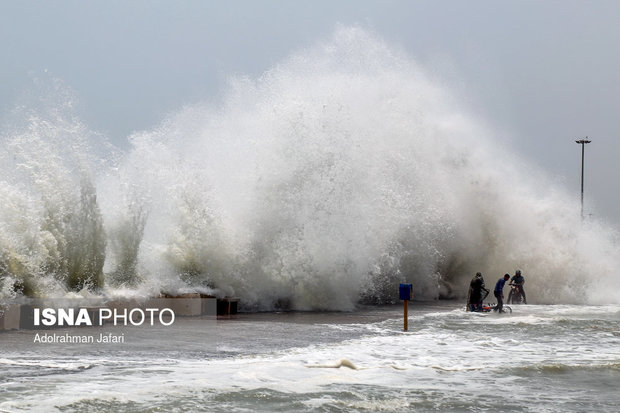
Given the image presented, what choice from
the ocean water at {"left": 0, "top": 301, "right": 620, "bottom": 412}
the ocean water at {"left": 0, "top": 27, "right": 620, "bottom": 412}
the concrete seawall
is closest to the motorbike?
the ocean water at {"left": 0, "top": 27, "right": 620, "bottom": 412}

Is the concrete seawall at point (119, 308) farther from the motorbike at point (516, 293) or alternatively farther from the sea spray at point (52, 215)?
the motorbike at point (516, 293)

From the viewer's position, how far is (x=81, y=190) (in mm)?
16594

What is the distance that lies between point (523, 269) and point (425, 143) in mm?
6288

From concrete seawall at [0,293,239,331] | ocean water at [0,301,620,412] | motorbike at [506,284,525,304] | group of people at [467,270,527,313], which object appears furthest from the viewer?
motorbike at [506,284,525,304]

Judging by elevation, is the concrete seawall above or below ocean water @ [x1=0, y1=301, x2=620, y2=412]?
above

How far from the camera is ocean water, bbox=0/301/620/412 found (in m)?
7.22

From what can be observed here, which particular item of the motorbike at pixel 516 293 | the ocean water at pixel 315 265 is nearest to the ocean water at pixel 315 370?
the ocean water at pixel 315 265

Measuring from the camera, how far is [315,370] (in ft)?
29.6

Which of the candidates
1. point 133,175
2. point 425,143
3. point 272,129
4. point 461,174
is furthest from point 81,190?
point 461,174

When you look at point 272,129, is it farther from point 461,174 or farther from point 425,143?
point 461,174

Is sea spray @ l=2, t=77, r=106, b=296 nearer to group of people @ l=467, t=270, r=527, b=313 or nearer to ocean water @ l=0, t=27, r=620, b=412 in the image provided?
ocean water @ l=0, t=27, r=620, b=412

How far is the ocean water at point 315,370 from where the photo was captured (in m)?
7.22

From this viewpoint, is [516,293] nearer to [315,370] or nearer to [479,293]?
[479,293]

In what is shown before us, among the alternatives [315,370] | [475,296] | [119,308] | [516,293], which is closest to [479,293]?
[475,296]
